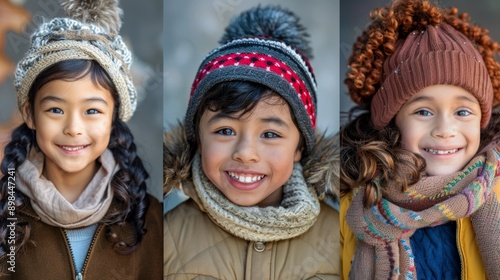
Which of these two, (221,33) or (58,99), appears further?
(221,33)

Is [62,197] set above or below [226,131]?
below

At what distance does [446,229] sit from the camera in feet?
9.71

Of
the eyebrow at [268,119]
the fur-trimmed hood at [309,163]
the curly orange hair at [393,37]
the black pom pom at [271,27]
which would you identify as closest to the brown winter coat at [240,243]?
the fur-trimmed hood at [309,163]

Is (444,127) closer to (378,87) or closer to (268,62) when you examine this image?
(378,87)

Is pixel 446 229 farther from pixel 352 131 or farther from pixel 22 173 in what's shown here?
pixel 22 173

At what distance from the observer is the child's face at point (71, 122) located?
289 centimetres

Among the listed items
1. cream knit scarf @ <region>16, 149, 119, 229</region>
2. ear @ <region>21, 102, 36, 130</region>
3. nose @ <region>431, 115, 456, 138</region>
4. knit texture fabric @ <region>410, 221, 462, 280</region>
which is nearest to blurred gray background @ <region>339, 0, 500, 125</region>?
nose @ <region>431, 115, 456, 138</region>

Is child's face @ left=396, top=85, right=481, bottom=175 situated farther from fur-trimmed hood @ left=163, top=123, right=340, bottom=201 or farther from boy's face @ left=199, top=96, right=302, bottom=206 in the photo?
boy's face @ left=199, top=96, right=302, bottom=206

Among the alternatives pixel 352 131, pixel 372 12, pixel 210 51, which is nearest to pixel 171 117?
pixel 210 51

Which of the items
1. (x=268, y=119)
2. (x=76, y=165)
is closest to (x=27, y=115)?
(x=76, y=165)

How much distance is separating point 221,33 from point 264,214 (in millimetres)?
815

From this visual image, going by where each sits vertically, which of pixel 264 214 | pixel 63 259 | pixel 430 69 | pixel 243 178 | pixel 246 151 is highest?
pixel 430 69

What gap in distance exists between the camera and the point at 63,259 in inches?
115

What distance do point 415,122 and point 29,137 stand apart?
5.44 feet
